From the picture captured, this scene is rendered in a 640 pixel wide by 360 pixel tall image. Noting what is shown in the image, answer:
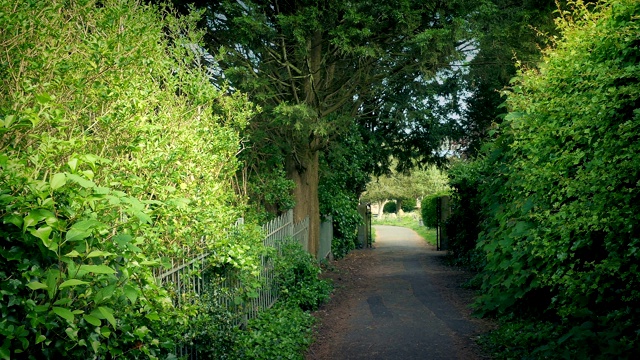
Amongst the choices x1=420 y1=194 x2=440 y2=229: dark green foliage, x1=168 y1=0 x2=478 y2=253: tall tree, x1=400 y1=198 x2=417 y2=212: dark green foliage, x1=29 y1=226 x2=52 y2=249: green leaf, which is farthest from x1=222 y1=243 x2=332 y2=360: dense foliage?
x1=400 y1=198 x2=417 y2=212: dark green foliage

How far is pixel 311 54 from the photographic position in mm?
13359

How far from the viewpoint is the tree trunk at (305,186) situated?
46.1 ft

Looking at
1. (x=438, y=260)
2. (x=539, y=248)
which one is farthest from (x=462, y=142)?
(x=539, y=248)

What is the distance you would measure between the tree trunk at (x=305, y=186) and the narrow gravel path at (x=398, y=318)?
1.47m

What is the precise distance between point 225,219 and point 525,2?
11091 mm

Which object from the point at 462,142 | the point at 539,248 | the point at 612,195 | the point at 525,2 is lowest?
the point at 539,248

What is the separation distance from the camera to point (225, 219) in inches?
248

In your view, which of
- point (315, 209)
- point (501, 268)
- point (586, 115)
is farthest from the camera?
point (315, 209)

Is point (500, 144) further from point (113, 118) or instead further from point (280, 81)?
point (280, 81)

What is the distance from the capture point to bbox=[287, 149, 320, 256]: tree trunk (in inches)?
553

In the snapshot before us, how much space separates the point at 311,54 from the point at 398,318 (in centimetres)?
688

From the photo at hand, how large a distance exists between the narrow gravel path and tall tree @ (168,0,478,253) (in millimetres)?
2491

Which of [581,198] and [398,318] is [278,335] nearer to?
[398,318]

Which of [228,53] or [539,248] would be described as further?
[228,53]
